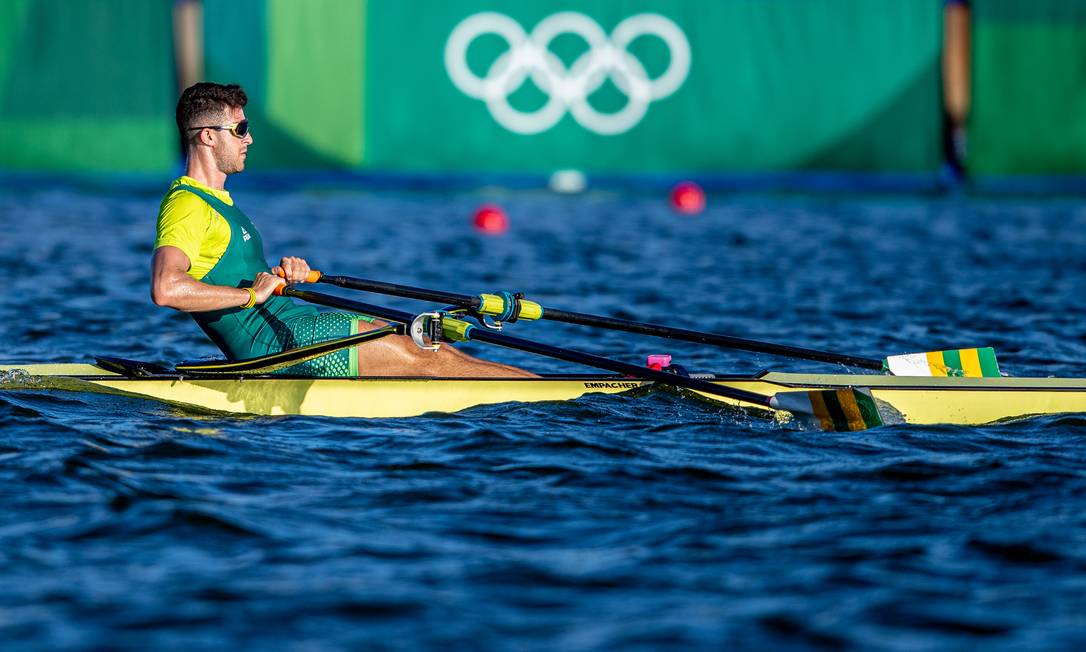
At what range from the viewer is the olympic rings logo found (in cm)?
1936

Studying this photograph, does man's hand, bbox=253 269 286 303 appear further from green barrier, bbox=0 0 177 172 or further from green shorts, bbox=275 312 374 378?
green barrier, bbox=0 0 177 172

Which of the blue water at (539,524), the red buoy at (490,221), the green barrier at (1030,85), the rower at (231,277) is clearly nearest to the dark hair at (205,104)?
the rower at (231,277)

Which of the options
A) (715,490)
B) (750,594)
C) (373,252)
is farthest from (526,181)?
(750,594)

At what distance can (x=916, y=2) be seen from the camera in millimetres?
19469

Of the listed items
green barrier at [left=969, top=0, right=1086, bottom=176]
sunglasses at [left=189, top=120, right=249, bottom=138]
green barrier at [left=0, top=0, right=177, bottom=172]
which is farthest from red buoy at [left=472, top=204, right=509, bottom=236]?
sunglasses at [left=189, top=120, right=249, bottom=138]

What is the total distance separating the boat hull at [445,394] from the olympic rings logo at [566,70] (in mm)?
12572

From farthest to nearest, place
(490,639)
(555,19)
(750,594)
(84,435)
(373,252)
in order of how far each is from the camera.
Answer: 1. (555,19)
2. (373,252)
3. (84,435)
4. (750,594)
5. (490,639)

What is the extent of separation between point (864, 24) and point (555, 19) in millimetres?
3871

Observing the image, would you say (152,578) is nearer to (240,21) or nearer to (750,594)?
(750,594)

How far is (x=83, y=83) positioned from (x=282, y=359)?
13.7 meters

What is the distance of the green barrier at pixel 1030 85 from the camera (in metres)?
19.1

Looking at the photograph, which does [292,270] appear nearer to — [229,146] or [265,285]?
[265,285]

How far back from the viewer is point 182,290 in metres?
6.64

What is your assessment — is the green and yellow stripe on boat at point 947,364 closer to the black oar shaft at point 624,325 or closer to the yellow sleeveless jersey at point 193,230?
the black oar shaft at point 624,325
